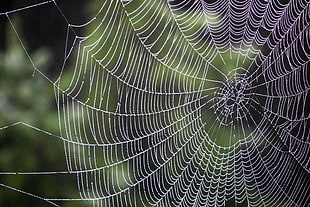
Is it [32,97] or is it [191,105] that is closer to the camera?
[32,97]

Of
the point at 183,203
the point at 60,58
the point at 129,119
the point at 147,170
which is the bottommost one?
the point at 183,203

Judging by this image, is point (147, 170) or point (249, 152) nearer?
point (147, 170)

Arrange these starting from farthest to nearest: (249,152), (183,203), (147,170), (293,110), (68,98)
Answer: (293,110) < (249,152) < (183,203) < (147,170) < (68,98)

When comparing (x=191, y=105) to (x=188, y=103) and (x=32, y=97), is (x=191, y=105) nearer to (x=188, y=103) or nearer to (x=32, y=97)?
(x=188, y=103)

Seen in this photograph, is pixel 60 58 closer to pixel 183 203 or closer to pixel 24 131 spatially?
pixel 24 131

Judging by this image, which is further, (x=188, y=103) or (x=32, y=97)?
(x=188, y=103)

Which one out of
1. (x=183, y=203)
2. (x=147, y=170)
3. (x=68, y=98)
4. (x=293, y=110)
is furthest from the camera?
(x=293, y=110)

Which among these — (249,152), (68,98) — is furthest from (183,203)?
(68,98)

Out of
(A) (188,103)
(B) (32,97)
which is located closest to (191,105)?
(A) (188,103)
